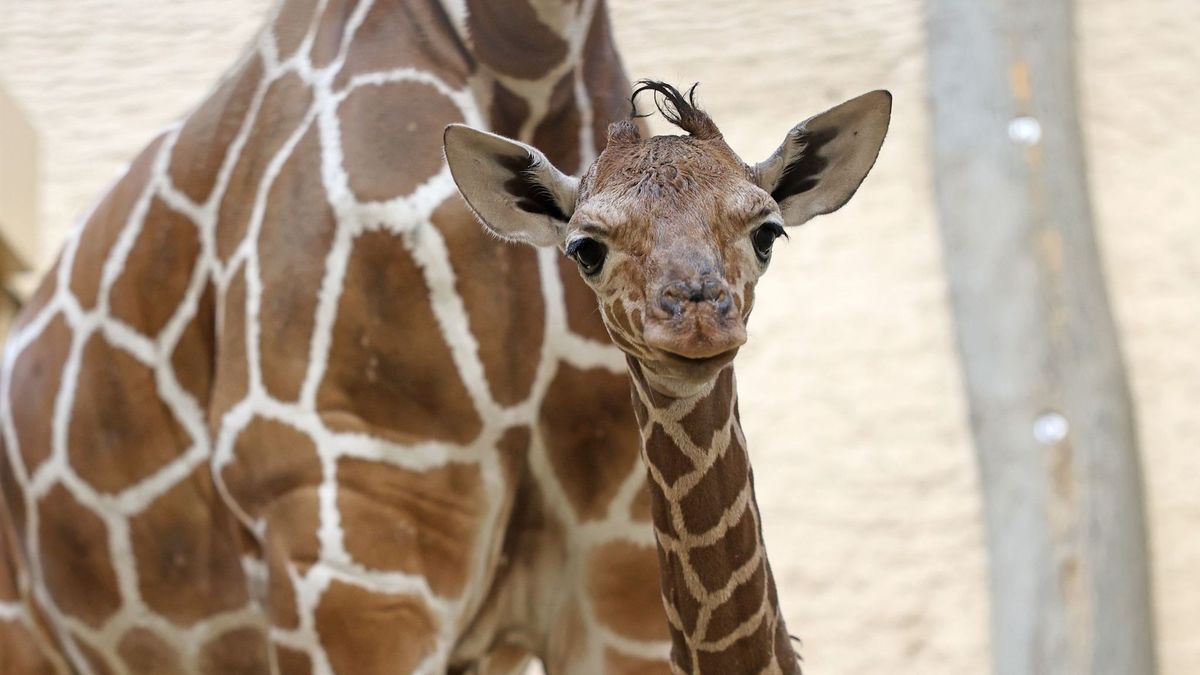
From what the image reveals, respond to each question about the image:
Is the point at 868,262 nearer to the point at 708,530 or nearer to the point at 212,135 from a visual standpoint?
the point at 212,135

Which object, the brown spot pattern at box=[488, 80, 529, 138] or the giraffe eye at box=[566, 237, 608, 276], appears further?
the brown spot pattern at box=[488, 80, 529, 138]

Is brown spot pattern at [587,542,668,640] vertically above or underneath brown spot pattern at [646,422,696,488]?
underneath

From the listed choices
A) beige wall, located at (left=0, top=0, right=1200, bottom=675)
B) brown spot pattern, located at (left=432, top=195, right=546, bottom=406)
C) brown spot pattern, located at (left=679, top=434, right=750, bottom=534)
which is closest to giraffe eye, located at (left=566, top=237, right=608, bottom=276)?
brown spot pattern, located at (left=679, top=434, right=750, bottom=534)

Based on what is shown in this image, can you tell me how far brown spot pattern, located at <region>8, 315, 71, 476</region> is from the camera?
3357mm

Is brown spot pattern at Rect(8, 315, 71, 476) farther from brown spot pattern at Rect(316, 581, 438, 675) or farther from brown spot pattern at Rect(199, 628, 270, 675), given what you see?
brown spot pattern at Rect(316, 581, 438, 675)

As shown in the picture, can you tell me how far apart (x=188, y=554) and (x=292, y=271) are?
1.93 ft

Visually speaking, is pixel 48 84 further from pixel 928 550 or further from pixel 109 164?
pixel 928 550

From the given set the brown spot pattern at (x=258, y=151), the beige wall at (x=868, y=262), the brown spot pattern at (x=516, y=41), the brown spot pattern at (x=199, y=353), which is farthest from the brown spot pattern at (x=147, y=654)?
the beige wall at (x=868, y=262)

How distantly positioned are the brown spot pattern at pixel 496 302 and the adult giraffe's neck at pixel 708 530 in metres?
0.55

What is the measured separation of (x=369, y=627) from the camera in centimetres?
278

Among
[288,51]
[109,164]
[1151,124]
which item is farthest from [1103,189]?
[288,51]

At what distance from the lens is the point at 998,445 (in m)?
5.65

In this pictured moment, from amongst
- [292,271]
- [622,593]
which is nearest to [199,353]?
[292,271]

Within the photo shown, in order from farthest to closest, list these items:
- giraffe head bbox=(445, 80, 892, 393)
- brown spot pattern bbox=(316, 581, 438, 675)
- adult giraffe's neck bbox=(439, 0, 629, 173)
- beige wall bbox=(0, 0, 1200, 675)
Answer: beige wall bbox=(0, 0, 1200, 675) < adult giraffe's neck bbox=(439, 0, 629, 173) < brown spot pattern bbox=(316, 581, 438, 675) < giraffe head bbox=(445, 80, 892, 393)
